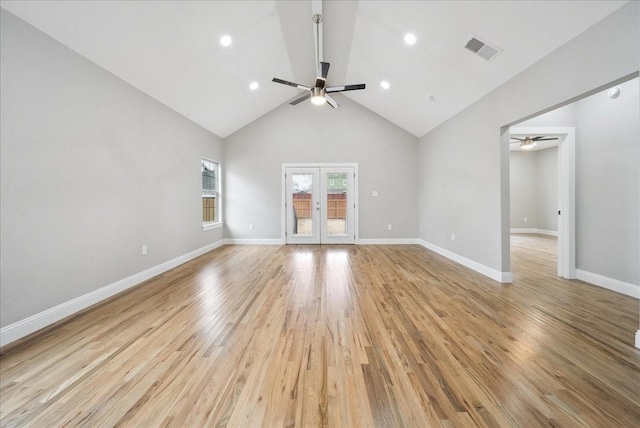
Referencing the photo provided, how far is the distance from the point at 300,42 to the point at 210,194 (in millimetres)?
3827

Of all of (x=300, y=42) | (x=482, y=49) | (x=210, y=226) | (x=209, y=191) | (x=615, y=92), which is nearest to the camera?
(x=482, y=49)

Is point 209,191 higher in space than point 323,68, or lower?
lower

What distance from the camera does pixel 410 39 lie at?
3533 millimetres

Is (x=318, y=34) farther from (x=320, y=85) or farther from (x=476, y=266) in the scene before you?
(x=476, y=266)

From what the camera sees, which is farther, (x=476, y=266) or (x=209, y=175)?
Answer: (x=209, y=175)

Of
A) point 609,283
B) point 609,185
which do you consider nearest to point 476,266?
point 609,283

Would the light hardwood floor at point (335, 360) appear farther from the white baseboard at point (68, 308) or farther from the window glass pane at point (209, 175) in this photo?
the window glass pane at point (209, 175)

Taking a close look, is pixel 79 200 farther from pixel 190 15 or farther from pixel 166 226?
pixel 190 15

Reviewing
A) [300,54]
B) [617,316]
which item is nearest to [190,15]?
[300,54]

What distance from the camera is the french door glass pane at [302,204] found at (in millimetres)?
6727

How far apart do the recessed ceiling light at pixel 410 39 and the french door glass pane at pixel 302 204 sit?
3.69 meters

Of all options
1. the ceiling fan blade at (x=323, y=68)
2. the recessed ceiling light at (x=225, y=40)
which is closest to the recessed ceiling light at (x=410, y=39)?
the ceiling fan blade at (x=323, y=68)

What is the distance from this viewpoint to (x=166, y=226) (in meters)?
4.26

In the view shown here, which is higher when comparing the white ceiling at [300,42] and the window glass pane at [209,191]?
the white ceiling at [300,42]
